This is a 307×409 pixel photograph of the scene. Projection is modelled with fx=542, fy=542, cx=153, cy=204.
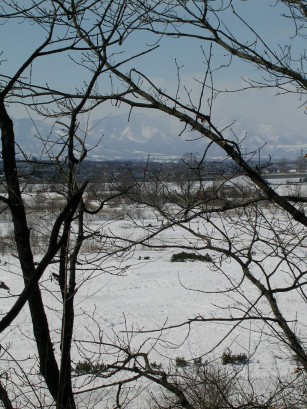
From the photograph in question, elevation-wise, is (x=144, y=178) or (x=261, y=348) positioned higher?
(x=144, y=178)

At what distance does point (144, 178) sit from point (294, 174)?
10.8ft

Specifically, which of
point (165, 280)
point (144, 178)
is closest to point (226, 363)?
point (144, 178)

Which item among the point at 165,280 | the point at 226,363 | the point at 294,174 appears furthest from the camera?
the point at 165,280

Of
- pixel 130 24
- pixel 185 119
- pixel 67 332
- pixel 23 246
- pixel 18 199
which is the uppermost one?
pixel 130 24

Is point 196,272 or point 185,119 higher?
point 185,119

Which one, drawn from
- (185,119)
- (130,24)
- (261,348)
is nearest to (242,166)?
(185,119)

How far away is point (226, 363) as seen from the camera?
13055mm

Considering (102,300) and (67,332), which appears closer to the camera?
(67,332)

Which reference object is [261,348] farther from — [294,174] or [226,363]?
[294,174]

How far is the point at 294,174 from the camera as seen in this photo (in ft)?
25.0

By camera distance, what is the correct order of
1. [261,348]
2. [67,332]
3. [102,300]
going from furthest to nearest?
[102,300] → [261,348] → [67,332]

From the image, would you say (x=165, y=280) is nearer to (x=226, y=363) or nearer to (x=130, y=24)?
(x=226, y=363)

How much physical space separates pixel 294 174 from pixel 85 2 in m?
4.45

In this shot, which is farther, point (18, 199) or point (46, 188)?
point (46, 188)
